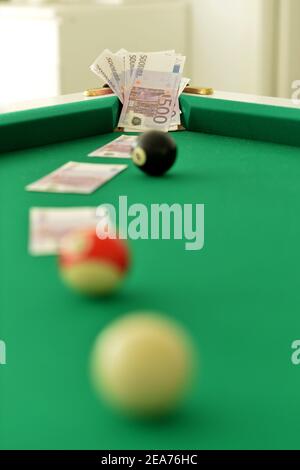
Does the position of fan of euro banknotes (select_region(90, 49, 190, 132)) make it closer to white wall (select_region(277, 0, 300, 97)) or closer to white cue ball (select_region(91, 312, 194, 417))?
white cue ball (select_region(91, 312, 194, 417))

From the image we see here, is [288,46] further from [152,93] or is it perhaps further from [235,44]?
[152,93]

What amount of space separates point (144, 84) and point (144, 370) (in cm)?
192

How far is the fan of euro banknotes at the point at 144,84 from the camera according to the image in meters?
2.75

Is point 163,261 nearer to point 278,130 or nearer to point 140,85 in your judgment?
point 278,130

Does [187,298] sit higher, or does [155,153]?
[155,153]

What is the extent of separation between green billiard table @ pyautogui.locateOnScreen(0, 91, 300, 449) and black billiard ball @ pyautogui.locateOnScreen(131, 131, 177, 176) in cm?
4

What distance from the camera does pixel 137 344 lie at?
1.04m

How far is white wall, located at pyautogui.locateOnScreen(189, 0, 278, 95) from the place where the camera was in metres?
4.91

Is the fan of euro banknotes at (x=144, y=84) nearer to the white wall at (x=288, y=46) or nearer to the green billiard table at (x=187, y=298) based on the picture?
the green billiard table at (x=187, y=298)

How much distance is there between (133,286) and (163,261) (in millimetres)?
166

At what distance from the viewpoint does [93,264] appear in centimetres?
135

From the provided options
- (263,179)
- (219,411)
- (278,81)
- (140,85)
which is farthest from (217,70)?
(219,411)

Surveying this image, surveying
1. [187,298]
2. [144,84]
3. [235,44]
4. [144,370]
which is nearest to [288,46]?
[235,44]
